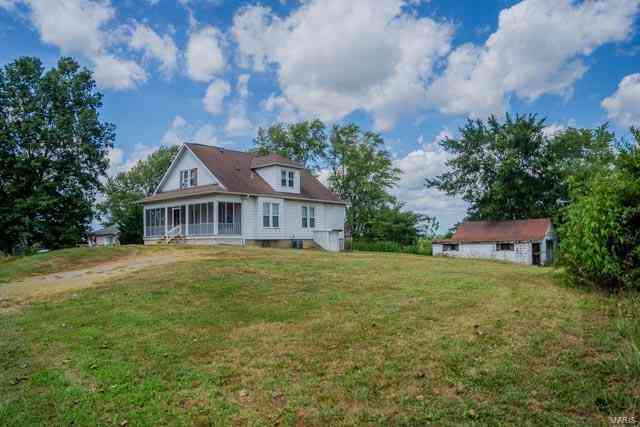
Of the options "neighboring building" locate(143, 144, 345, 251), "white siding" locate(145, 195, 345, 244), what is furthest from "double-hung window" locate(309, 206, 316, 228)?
"white siding" locate(145, 195, 345, 244)

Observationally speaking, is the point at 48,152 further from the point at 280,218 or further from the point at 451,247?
the point at 451,247

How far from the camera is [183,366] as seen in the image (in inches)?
222

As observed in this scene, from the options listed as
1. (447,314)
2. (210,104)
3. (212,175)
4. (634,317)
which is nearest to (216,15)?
(210,104)

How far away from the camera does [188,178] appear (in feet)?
92.5

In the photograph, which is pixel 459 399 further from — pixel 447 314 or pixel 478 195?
pixel 478 195

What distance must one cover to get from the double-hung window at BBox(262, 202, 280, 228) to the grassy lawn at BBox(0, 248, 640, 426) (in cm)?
1715

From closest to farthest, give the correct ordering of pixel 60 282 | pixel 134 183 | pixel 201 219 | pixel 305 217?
pixel 60 282 < pixel 201 219 < pixel 305 217 < pixel 134 183

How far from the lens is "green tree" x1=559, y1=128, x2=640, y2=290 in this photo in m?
7.85

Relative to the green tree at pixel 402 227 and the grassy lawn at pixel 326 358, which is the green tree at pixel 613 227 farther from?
the green tree at pixel 402 227

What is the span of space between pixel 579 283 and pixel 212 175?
20.6 metres

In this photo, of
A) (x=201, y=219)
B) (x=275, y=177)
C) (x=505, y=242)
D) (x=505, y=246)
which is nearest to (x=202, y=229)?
(x=201, y=219)

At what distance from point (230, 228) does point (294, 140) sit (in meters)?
22.5

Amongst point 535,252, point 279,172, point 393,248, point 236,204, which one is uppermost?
point 279,172

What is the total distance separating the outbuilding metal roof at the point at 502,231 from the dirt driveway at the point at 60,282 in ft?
76.9
